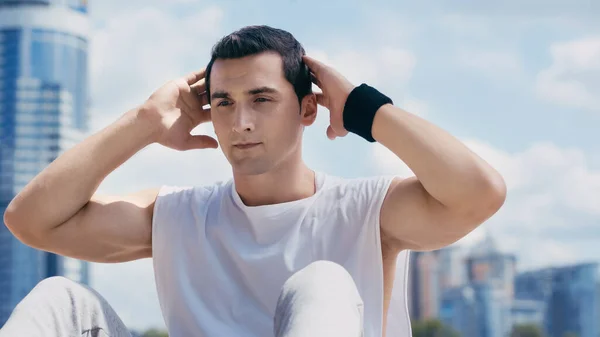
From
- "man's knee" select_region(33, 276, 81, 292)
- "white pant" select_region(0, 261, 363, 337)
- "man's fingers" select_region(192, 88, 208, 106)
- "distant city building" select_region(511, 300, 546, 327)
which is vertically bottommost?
"white pant" select_region(0, 261, 363, 337)

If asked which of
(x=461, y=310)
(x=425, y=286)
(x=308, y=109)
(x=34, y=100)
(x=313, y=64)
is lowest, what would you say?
(x=308, y=109)

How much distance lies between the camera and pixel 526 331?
5841cm

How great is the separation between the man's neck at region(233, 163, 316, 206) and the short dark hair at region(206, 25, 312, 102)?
0.18m

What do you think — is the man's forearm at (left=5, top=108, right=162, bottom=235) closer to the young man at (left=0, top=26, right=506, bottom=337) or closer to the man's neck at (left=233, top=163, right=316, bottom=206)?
the young man at (left=0, top=26, right=506, bottom=337)

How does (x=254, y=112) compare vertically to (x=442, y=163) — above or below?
above

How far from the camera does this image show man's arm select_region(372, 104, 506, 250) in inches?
82.5

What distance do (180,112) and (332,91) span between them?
1.29 ft

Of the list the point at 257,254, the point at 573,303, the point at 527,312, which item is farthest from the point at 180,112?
the point at 527,312

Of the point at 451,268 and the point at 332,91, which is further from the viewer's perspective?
the point at 451,268

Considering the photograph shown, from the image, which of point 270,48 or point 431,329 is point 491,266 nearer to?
point 431,329

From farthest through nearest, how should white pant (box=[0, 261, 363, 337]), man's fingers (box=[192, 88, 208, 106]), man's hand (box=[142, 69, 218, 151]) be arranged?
man's fingers (box=[192, 88, 208, 106])
man's hand (box=[142, 69, 218, 151])
white pant (box=[0, 261, 363, 337])

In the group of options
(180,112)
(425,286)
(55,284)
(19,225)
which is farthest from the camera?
(425,286)

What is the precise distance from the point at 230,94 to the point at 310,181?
30cm

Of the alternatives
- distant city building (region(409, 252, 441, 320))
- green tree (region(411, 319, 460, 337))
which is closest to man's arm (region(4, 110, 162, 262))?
green tree (region(411, 319, 460, 337))
